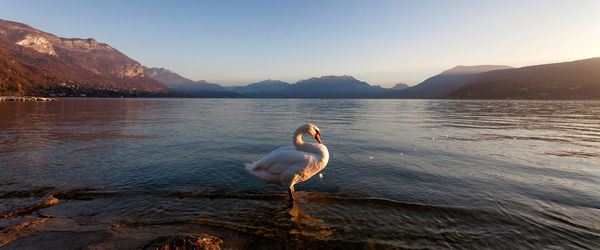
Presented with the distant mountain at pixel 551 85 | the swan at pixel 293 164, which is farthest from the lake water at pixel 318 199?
the distant mountain at pixel 551 85

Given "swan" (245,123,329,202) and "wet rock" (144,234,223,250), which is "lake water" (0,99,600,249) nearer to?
"wet rock" (144,234,223,250)

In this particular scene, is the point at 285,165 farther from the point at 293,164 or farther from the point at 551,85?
the point at 551,85

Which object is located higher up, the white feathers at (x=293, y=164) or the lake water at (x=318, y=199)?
the white feathers at (x=293, y=164)

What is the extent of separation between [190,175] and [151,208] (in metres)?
2.63

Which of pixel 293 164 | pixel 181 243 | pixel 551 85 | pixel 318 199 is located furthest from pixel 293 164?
pixel 551 85

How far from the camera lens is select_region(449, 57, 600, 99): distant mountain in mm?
127125

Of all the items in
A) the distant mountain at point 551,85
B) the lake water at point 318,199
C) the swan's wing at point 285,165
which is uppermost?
the distant mountain at point 551,85

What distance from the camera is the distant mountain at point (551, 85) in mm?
127125

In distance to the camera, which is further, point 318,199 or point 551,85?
point 551,85

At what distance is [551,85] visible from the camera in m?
148

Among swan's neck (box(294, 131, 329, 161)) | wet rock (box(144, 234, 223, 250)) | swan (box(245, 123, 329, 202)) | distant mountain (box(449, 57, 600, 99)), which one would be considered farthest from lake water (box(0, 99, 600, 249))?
distant mountain (box(449, 57, 600, 99))

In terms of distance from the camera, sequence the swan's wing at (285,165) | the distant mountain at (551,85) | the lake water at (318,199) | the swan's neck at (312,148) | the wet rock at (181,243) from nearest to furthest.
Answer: the wet rock at (181,243), the lake water at (318,199), the swan's wing at (285,165), the swan's neck at (312,148), the distant mountain at (551,85)

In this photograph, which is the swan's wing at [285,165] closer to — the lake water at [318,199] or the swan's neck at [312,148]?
the swan's neck at [312,148]

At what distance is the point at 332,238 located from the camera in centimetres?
484
